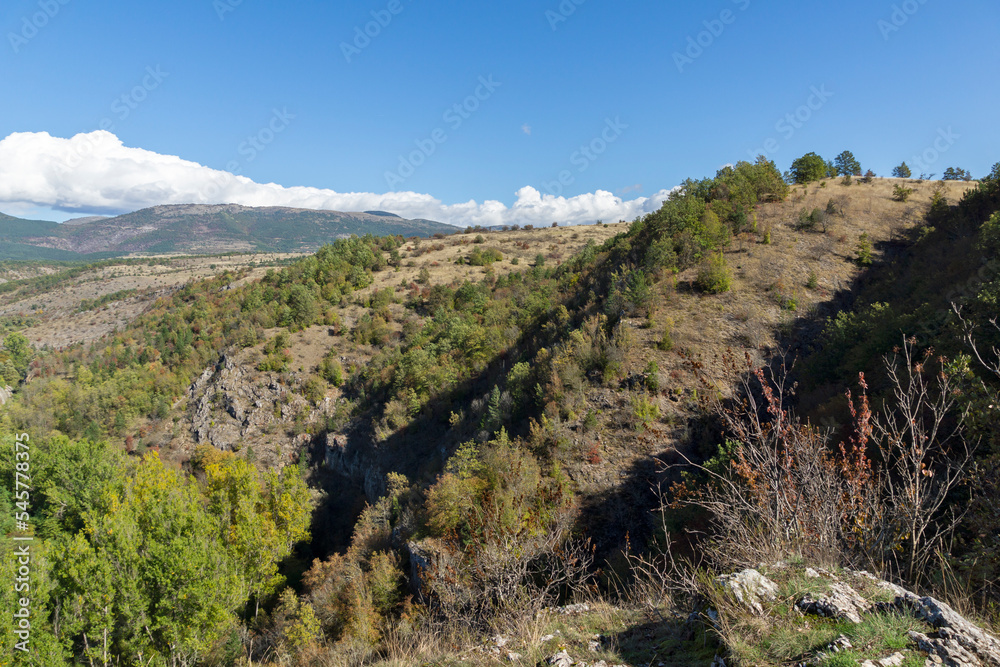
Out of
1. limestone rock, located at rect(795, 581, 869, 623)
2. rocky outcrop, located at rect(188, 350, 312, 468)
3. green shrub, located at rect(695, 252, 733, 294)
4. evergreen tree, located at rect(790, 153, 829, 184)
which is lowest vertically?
rocky outcrop, located at rect(188, 350, 312, 468)

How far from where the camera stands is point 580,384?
14359 millimetres

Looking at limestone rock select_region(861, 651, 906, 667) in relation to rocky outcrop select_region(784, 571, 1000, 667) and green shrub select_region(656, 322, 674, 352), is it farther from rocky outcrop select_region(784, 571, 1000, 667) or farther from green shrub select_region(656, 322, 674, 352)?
green shrub select_region(656, 322, 674, 352)

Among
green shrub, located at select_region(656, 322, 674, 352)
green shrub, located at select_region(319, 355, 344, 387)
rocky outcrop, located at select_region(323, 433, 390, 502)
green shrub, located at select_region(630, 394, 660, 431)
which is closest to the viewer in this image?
green shrub, located at select_region(630, 394, 660, 431)

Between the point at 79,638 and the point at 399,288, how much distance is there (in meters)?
29.1

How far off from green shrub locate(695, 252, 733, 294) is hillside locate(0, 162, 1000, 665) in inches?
6.4

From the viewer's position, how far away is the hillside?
13.8ft

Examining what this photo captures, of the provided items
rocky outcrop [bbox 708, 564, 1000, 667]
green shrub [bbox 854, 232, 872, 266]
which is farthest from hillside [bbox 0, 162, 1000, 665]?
green shrub [bbox 854, 232, 872, 266]

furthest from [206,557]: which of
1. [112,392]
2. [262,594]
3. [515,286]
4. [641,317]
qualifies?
[112,392]

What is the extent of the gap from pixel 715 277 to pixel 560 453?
33.8 ft

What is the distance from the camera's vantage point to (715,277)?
1689 centimetres

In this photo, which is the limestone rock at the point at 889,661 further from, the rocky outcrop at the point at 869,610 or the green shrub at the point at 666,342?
the green shrub at the point at 666,342

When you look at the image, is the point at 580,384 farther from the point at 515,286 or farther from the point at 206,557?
the point at 515,286

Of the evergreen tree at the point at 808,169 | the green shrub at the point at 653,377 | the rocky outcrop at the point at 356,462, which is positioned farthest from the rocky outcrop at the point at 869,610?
the evergreen tree at the point at 808,169

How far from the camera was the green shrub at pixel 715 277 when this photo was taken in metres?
16.8
